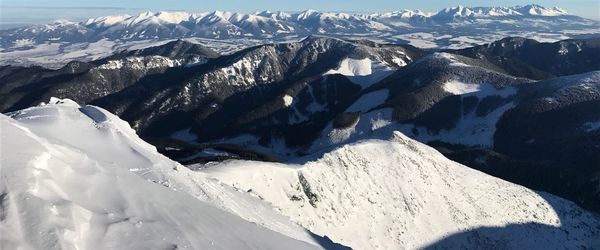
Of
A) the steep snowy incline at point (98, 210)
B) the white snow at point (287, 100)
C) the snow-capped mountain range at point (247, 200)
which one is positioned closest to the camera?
the steep snowy incline at point (98, 210)

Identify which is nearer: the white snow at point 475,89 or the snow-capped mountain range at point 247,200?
the snow-capped mountain range at point 247,200

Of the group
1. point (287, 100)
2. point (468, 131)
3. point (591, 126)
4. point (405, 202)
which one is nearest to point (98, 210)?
point (405, 202)

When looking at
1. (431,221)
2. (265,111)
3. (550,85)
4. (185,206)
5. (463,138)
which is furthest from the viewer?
(265,111)

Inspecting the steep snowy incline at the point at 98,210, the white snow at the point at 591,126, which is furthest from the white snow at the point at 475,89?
the steep snowy incline at the point at 98,210

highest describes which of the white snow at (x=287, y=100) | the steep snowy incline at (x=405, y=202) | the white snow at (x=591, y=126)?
the steep snowy incline at (x=405, y=202)

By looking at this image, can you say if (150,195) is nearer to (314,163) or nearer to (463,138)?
(314,163)

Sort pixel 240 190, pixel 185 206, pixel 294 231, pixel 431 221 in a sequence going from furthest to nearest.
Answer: pixel 431 221 < pixel 240 190 < pixel 294 231 < pixel 185 206

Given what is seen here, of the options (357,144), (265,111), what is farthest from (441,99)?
(357,144)

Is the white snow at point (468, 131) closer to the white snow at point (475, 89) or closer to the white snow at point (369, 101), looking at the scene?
the white snow at point (475, 89)

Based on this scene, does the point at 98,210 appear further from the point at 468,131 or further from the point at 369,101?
the point at 369,101
